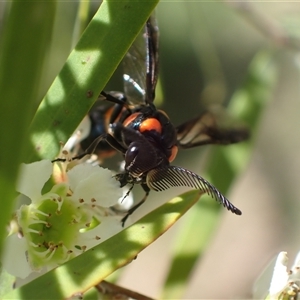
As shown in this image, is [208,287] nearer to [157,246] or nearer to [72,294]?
[157,246]

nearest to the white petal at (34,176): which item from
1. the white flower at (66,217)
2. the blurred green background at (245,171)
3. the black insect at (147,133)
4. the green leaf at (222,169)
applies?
the white flower at (66,217)

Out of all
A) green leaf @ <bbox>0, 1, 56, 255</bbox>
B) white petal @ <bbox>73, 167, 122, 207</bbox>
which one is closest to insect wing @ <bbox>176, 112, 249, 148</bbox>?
white petal @ <bbox>73, 167, 122, 207</bbox>

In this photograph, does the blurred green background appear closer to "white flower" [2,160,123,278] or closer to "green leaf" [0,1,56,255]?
"white flower" [2,160,123,278]

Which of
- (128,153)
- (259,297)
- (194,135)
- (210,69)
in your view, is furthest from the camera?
(210,69)

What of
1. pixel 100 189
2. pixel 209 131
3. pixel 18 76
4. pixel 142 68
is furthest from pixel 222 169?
pixel 18 76

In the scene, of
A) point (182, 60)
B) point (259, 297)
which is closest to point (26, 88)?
point (259, 297)

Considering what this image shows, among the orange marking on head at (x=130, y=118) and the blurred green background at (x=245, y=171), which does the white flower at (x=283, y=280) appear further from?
the blurred green background at (x=245, y=171)
